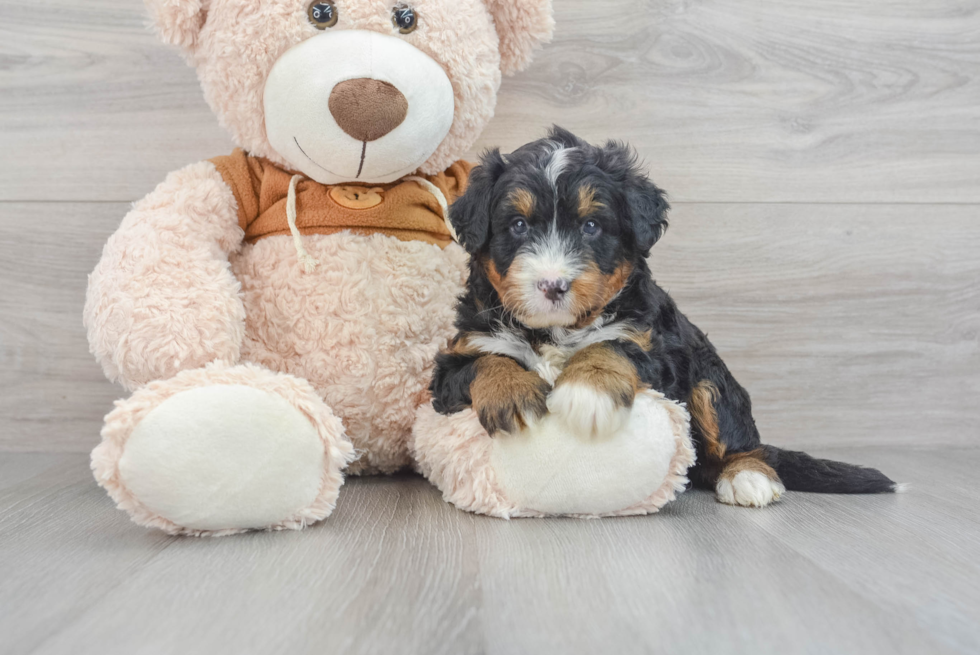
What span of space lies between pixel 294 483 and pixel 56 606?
442mm

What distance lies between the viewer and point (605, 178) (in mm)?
1629

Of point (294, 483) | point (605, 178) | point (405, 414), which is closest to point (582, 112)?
point (605, 178)

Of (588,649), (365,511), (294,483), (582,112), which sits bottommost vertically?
(365,511)

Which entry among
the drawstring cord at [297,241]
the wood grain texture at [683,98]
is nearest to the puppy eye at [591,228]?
the drawstring cord at [297,241]

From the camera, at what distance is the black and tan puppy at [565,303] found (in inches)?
60.4

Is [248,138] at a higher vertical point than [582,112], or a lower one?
lower

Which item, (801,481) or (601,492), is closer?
(601,492)

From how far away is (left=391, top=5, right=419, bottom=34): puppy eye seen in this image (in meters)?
1.81

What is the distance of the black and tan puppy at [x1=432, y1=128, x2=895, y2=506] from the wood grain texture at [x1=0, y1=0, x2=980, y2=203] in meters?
0.83

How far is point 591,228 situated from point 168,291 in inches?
37.3

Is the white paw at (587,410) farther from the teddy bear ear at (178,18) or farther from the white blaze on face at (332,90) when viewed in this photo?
the teddy bear ear at (178,18)

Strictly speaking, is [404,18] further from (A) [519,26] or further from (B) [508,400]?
(B) [508,400]

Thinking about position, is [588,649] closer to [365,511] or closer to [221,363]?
[365,511]

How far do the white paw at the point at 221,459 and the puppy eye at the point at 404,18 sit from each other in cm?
92
